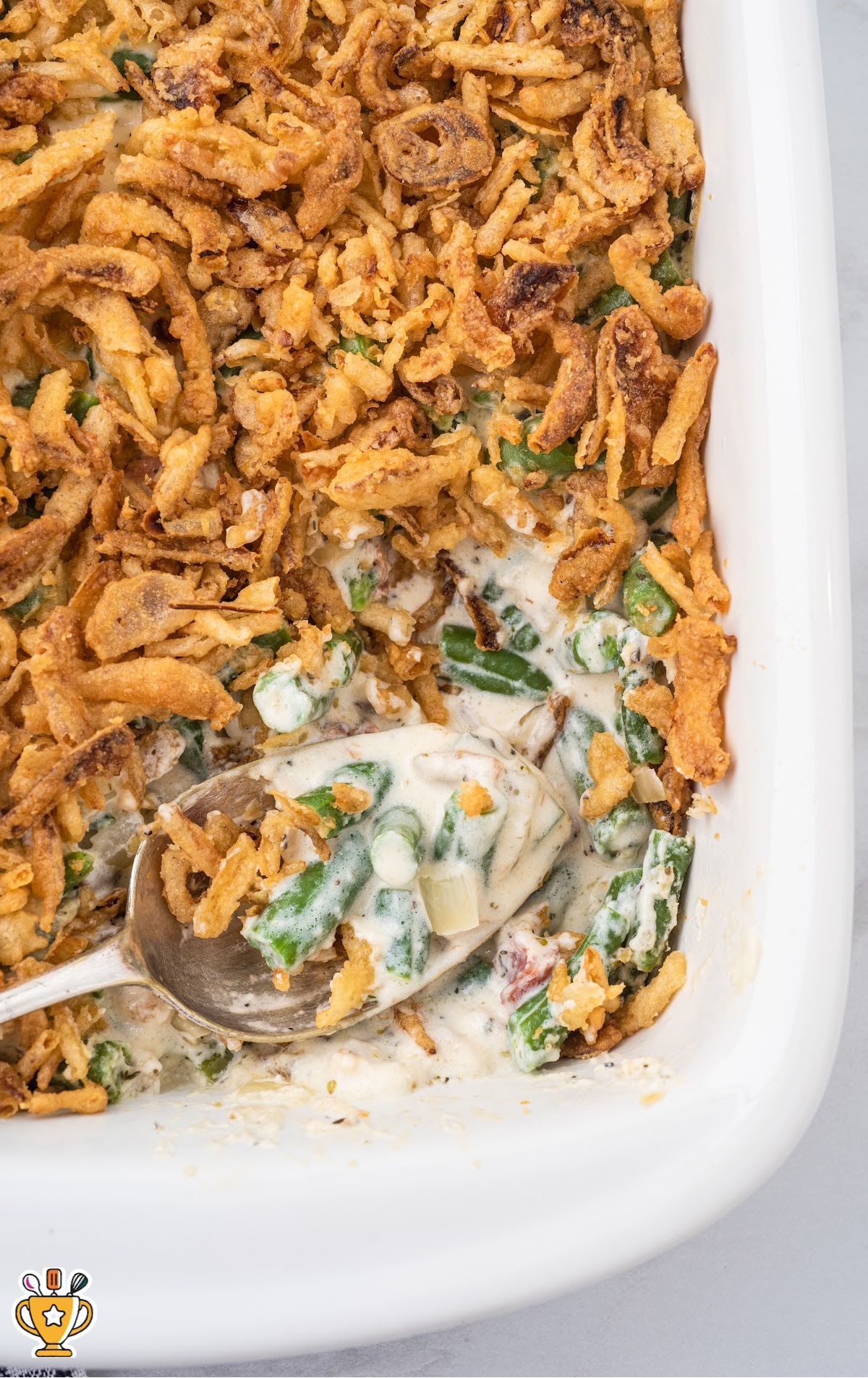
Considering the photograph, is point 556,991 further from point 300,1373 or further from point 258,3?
point 258,3

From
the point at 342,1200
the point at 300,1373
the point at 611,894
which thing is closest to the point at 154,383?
the point at 611,894

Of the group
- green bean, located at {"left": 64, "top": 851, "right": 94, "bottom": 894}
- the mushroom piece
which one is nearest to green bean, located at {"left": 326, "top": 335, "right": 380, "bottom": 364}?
the mushroom piece

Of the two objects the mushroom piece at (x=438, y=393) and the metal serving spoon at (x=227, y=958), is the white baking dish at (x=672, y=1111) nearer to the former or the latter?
the metal serving spoon at (x=227, y=958)

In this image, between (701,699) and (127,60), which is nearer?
(701,699)

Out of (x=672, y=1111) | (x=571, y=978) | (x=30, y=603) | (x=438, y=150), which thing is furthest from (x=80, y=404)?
(x=672, y=1111)

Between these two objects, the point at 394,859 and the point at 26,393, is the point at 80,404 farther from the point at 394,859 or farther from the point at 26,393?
the point at 394,859

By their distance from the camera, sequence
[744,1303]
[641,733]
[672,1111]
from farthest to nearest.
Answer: [744,1303] < [641,733] < [672,1111]
